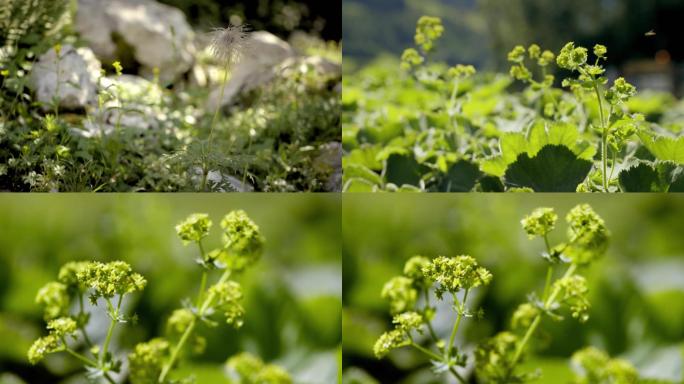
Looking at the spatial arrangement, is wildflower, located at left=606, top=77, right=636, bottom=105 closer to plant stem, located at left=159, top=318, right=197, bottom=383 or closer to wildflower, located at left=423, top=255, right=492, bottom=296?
wildflower, located at left=423, top=255, right=492, bottom=296

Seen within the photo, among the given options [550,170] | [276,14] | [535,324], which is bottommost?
[535,324]

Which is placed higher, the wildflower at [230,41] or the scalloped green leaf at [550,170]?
the wildflower at [230,41]

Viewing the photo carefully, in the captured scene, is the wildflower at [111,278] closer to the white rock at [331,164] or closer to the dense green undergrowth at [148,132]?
the dense green undergrowth at [148,132]

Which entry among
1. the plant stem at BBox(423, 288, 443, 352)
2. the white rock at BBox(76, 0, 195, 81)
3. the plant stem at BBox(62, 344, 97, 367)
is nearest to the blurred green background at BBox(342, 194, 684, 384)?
the plant stem at BBox(423, 288, 443, 352)

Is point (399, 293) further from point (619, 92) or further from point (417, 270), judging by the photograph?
point (619, 92)

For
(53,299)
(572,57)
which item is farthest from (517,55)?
(53,299)

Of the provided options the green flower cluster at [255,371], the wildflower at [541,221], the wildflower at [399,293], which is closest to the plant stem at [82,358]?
the green flower cluster at [255,371]
